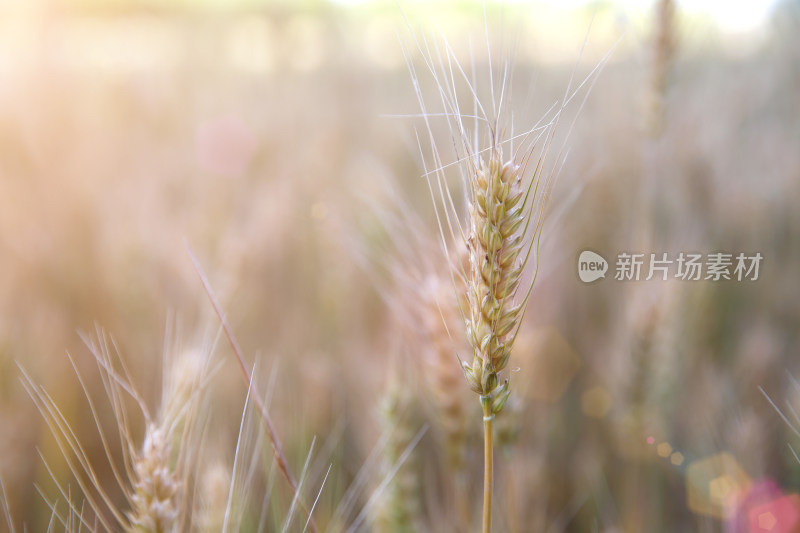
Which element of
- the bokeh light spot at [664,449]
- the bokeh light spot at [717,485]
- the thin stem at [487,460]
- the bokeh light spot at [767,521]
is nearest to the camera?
the thin stem at [487,460]

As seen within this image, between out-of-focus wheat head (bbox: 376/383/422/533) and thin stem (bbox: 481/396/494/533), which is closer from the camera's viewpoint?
thin stem (bbox: 481/396/494/533)

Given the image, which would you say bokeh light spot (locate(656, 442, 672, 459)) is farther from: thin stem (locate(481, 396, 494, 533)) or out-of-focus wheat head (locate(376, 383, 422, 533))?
thin stem (locate(481, 396, 494, 533))

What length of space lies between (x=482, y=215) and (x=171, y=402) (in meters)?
0.58

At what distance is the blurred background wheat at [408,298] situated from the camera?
1174 mm

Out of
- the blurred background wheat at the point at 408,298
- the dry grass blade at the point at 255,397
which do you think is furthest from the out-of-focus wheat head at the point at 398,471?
the dry grass blade at the point at 255,397

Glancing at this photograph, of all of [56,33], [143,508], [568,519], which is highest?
[56,33]

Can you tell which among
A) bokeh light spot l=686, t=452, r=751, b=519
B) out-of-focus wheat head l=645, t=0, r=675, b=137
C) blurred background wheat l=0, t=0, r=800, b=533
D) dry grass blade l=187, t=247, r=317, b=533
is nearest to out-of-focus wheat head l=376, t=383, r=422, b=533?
blurred background wheat l=0, t=0, r=800, b=533

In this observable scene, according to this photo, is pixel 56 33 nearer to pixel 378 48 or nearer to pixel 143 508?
pixel 378 48

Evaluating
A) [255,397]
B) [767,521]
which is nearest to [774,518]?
[767,521]

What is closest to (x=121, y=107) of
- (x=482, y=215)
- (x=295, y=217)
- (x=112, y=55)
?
(x=112, y=55)

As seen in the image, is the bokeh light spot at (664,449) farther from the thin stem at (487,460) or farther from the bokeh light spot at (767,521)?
the thin stem at (487,460)

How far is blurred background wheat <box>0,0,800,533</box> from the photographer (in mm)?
1174

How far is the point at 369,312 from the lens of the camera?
86.7 inches

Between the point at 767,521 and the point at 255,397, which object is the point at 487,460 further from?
the point at 767,521
